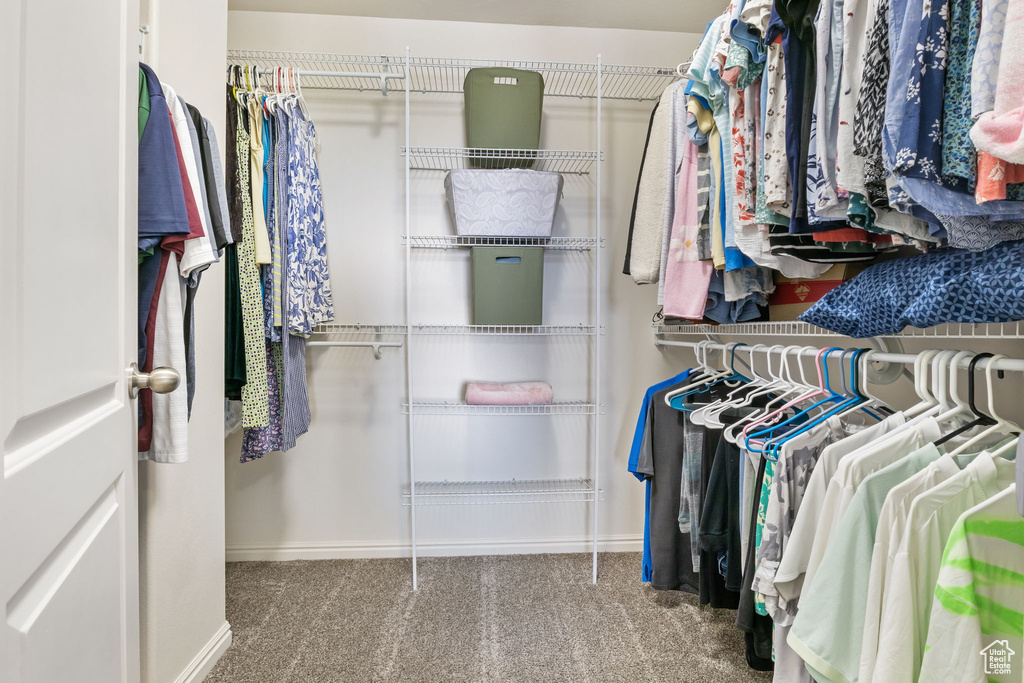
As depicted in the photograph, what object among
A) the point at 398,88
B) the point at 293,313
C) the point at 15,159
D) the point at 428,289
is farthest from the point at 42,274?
the point at 398,88

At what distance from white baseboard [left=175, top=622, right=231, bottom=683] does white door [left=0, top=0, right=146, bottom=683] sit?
0.96m

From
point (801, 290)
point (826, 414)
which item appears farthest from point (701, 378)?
point (826, 414)

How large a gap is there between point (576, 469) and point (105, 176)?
2.31 m

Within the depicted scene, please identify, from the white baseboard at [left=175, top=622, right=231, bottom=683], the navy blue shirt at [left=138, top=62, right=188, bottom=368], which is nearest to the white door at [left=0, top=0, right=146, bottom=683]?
the navy blue shirt at [left=138, top=62, right=188, bottom=368]

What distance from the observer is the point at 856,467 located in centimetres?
104

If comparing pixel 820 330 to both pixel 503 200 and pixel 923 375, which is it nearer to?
pixel 923 375

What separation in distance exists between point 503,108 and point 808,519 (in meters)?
1.80

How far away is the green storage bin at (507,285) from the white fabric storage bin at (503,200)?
0.08 m

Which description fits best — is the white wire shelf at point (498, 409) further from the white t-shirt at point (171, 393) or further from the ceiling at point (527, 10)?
the ceiling at point (527, 10)

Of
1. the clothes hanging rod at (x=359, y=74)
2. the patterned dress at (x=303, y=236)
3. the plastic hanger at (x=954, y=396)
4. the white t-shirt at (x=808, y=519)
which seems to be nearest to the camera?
the plastic hanger at (x=954, y=396)

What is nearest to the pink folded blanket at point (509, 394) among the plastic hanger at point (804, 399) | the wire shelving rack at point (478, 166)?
the wire shelving rack at point (478, 166)

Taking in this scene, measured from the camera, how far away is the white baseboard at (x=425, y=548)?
265 centimetres

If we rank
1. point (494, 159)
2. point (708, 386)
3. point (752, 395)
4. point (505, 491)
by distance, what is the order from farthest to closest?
point (505, 491), point (494, 159), point (708, 386), point (752, 395)

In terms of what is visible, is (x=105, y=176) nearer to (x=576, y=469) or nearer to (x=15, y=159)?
(x=15, y=159)
